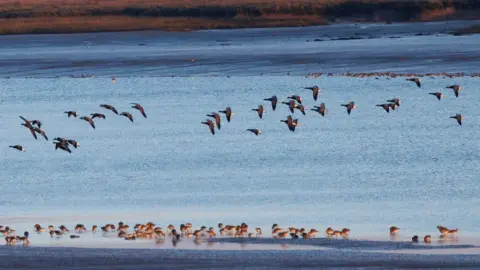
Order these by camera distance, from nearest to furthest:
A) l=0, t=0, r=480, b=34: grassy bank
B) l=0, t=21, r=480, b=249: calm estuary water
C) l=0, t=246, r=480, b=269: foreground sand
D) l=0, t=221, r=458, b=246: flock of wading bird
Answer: l=0, t=246, r=480, b=269: foreground sand, l=0, t=221, r=458, b=246: flock of wading bird, l=0, t=21, r=480, b=249: calm estuary water, l=0, t=0, r=480, b=34: grassy bank

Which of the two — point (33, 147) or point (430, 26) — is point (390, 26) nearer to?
point (430, 26)

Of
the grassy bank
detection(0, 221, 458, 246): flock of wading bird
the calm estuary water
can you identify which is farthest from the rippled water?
the grassy bank

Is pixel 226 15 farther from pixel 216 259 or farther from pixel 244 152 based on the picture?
pixel 216 259

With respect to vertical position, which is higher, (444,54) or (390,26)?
(390,26)

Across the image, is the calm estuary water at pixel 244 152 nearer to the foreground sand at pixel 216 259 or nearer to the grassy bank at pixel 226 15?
the foreground sand at pixel 216 259

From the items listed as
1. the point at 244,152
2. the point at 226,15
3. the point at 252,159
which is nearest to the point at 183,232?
the point at 252,159

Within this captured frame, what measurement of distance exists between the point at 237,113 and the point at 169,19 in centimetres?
4781

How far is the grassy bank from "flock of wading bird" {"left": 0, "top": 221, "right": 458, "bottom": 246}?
189ft

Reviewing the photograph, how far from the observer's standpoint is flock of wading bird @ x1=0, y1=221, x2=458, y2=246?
18.9 meters

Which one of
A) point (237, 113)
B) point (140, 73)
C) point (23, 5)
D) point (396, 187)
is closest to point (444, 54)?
point (140, 73)

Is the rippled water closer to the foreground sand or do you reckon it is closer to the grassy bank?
the foreground sand

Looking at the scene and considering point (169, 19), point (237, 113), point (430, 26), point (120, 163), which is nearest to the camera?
point (120, 163)

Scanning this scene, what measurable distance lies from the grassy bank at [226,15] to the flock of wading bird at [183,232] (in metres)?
57.7

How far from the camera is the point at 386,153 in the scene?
95.4 ft
